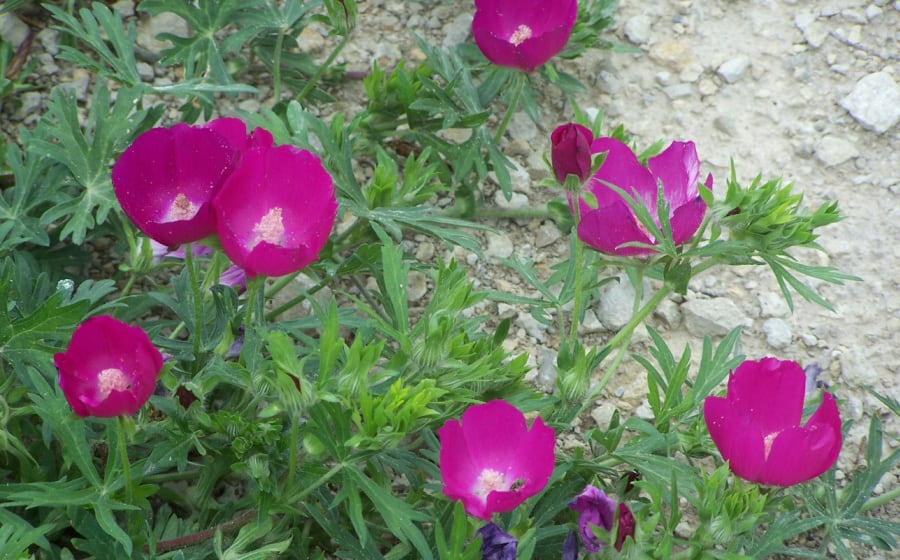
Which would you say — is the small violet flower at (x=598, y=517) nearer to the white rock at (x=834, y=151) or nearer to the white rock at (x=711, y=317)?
the white rock at (x=711, y=317)

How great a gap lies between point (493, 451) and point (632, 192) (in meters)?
0.52

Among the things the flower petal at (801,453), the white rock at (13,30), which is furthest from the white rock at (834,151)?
the white rock at (13,30)

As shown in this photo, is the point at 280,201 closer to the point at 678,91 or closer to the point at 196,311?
the point at 196,311

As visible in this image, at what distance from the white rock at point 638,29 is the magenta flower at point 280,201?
140 centimetres

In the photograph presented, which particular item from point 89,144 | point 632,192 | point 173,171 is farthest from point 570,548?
point 89,144

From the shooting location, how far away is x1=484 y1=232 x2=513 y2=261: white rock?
234cm

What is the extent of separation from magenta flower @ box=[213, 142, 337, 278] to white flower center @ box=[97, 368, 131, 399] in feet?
0.73

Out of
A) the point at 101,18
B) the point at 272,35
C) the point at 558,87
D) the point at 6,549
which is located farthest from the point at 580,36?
the point at 6,549

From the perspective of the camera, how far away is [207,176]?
1.52 m

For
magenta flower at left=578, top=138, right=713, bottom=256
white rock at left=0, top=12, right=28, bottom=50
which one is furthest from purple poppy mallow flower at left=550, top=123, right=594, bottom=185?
white rock at left=0, top=12, right=28, bottom=50

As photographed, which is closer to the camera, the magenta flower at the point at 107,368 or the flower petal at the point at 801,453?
the magenta flower at the point at 107,368

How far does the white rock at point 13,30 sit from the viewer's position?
2451 mm

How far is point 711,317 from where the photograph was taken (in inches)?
87.1

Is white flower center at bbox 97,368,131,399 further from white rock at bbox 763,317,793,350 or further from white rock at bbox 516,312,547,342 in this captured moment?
white rock at bbox 763,317,793,350
